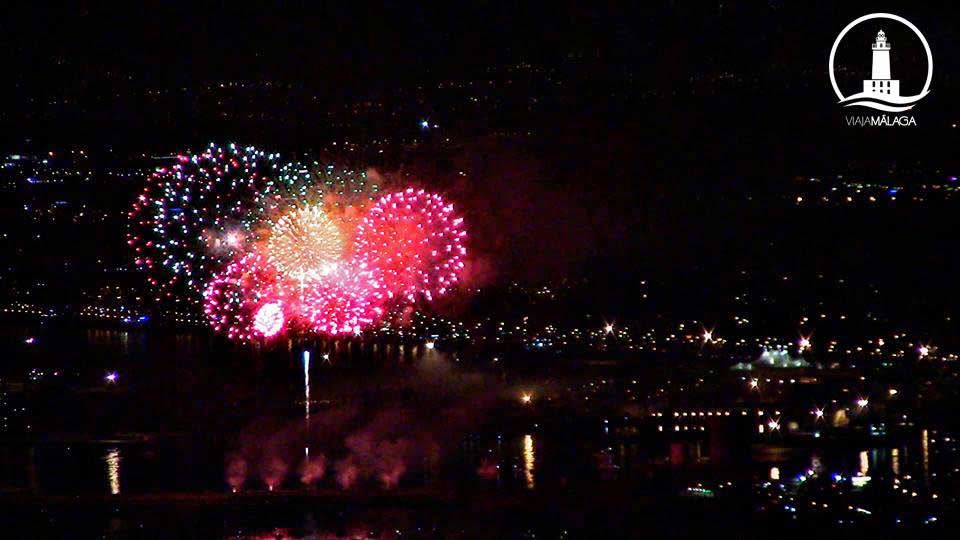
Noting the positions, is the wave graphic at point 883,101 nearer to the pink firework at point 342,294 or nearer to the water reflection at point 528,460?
the water reflection at point 528,460

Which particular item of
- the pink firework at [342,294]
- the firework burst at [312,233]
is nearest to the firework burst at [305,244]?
the firework burst at [312,233]

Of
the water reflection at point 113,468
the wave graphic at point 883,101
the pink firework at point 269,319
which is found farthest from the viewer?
the pink firework at point 269,319

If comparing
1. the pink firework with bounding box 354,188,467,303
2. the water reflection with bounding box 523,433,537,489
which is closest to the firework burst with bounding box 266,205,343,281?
the pink firework with bounding box 354,188,467,303

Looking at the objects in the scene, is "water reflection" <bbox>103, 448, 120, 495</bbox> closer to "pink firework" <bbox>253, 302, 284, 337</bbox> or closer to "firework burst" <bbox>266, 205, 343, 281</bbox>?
"firework burst" <bbox>266, 205, 343, 281</bbox>

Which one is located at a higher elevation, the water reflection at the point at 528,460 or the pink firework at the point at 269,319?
the pink firework at the point at 269,319

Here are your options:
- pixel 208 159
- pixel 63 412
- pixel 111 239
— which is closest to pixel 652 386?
pixel 208 159
